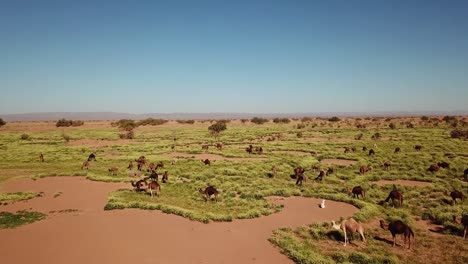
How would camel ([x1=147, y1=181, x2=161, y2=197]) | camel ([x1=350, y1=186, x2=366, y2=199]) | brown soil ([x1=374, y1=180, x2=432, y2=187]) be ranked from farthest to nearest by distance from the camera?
1. brown soil ([x1=374, y1=180, x2=432, y2=187])
2. camel ([x1=147, y1=181, x2=161, y2=197])
3. camel ([x1=350, y1=186, x2=366, y2=199])

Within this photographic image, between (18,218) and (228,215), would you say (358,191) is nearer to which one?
(228,215)

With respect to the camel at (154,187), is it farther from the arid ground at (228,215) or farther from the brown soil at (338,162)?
the brown soil at (338,162)

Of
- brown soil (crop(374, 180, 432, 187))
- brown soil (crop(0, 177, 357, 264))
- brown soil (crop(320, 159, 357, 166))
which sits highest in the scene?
brown soil (crop(0, 177, 357, 264))

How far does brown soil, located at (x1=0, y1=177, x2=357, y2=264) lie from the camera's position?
40.0 ft

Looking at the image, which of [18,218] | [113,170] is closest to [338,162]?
[113,170]

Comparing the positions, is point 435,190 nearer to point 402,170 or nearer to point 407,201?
point 407,201

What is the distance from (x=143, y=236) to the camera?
46.3 ft

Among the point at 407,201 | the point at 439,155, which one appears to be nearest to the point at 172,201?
the point at 407,201

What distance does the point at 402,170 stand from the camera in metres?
27.1

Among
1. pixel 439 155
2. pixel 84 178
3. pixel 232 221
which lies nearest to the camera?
pixel 232 221

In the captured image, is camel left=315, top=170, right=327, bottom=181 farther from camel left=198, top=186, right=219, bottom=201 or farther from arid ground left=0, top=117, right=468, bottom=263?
camel left=198, top=186, right=219, bottom=201

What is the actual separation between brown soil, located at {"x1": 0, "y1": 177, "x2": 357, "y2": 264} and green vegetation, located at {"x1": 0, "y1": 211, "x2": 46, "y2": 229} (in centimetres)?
53

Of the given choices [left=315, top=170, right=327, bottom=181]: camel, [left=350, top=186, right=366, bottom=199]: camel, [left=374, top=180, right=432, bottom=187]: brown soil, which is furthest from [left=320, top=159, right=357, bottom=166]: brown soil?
[left=350, top=186, right=366, bottom=199]: camel

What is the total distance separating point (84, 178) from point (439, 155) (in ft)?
107
